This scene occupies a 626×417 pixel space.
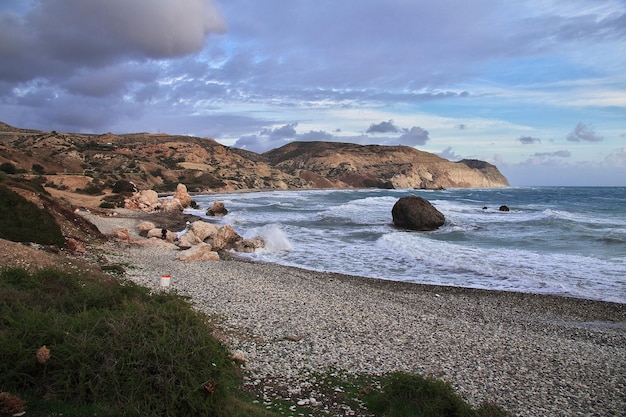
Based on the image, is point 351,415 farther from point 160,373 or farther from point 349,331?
point 349,331

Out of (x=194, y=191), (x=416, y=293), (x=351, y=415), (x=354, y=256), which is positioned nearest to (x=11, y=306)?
→ (x=351, y=415)

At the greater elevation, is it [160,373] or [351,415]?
[160,373]

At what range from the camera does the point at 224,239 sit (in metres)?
23.3

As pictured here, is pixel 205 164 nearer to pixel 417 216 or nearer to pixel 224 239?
pixel 417 216

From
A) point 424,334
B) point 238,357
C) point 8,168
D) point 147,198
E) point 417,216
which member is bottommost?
point 424,334

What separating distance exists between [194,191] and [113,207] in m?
43.2

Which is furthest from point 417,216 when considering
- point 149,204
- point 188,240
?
point 149,204

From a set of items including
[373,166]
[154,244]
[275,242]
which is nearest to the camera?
[154,244]

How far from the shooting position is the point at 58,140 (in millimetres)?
83188

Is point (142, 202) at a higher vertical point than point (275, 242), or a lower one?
higher

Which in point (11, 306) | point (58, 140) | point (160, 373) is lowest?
point (160, 373)

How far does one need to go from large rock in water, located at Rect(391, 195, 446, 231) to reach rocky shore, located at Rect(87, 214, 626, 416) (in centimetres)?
1555

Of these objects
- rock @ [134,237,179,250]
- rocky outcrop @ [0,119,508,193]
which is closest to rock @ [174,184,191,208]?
rocky outcrop @ [0,119,508,193]

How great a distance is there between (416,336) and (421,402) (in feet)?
11.6
